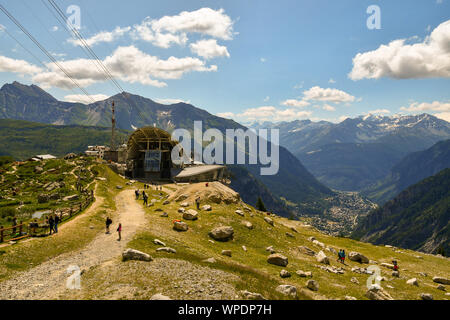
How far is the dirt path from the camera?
19.7 metres

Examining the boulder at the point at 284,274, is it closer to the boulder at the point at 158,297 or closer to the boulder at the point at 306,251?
the boulder at the point at 158,297

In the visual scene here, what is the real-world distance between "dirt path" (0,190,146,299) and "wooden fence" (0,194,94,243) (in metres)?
7.24

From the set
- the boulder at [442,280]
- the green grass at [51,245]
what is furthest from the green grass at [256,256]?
the green grass at [51,245]

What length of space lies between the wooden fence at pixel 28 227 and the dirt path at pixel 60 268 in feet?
23.8

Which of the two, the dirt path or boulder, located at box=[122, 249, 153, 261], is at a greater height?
boulder, located at box=[122, 249, 153, 261]

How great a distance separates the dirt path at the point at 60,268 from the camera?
64.7 feet

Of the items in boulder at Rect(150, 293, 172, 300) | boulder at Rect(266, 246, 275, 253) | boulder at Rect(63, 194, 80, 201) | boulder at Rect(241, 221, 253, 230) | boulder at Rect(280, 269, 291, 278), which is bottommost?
boulder at Rect(266, 246, 275, 253)

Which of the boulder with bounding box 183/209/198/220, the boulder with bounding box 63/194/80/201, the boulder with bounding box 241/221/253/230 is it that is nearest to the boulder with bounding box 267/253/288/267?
the boulder with bounding box 241/221/253/230

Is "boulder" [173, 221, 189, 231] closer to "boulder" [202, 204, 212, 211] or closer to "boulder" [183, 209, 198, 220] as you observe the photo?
"boulder" [183, 209, 198, 220]

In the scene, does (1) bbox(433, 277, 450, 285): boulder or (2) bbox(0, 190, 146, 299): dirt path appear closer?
(2) bbox(0, 190, 146, 299): dirt path

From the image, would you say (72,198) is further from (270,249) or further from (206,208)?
(270,249)

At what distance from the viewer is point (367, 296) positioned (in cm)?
2589

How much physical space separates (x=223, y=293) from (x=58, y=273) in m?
14.9

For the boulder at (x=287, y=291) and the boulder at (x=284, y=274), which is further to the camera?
the boulder at (x=284, y=274)
